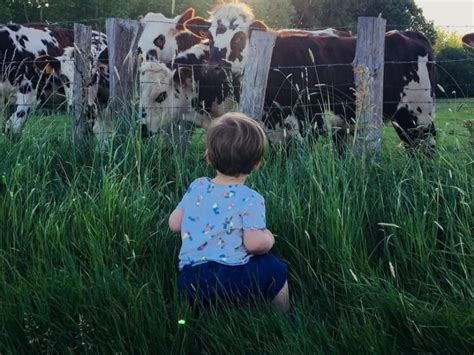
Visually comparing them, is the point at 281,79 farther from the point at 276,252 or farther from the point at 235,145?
the point at 235,145

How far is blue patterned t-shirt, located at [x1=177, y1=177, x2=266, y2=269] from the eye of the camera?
3.40 metres

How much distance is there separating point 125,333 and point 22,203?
1574 millimetres

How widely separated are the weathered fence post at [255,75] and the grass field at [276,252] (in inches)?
24.5

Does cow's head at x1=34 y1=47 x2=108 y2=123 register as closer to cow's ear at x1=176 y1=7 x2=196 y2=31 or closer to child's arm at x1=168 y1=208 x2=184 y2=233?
cow's ear at x1=176 y1=7 x2=196 y2=31

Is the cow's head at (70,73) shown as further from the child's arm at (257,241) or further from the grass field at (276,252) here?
the child's arm at (257,241)

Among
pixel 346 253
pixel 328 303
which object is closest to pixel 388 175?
pixel 346 253

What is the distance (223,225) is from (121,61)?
9.67ft

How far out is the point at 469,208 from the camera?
3.90 metres

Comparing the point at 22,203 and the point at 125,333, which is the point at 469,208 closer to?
the point at 125,333

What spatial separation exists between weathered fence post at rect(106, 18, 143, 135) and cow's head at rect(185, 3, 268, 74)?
1.52 m

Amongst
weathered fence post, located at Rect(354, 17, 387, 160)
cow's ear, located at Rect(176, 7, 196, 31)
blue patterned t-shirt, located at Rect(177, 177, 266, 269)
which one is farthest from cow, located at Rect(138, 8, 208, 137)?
blue patterned t-shirt, located at Rect(177, 177, 266, 269)

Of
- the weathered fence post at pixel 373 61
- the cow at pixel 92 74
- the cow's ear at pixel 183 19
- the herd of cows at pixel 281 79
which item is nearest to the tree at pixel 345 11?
the cow at pixel 92 74

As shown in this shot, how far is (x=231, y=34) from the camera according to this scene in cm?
764

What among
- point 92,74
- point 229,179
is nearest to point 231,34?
point 92,74
